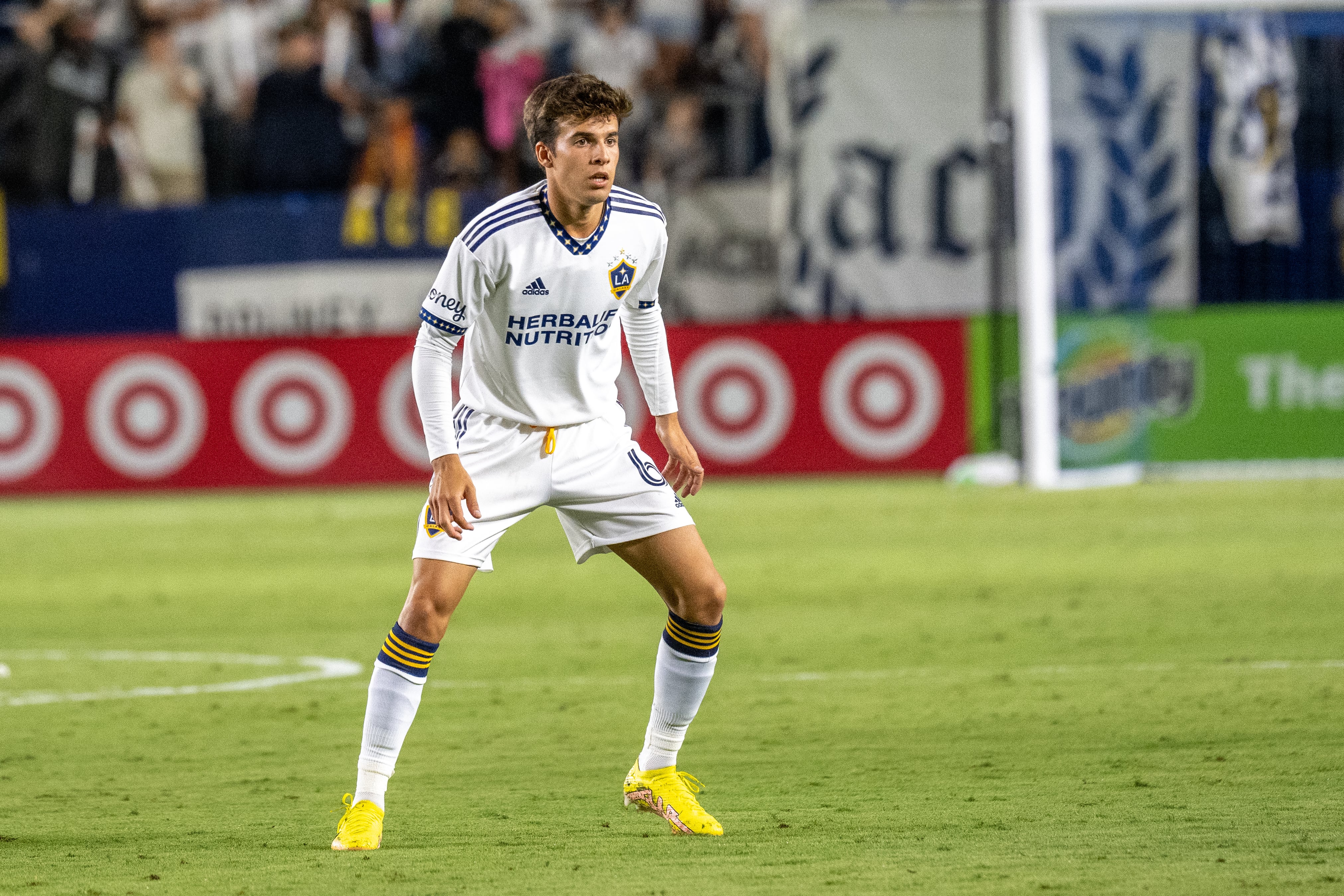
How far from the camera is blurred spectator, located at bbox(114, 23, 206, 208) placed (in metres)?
18.8

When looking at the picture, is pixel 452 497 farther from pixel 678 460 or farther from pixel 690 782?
pixel 690 782

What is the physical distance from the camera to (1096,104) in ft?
55.2

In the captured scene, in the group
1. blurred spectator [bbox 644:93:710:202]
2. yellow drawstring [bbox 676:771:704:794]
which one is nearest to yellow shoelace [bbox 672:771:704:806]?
yellow drawstring [bbox 676:771:704:794]

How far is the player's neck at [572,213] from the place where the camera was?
17.5ft

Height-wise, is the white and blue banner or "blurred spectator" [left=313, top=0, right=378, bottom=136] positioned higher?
"blurred spectator" [left=313, top=0, right=378, bottom=136]

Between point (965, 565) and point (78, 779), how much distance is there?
261 inches

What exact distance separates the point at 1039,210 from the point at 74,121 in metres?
8.94

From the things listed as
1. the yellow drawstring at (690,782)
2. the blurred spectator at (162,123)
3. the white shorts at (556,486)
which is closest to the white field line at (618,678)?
the yellow drawstring at (690,782)

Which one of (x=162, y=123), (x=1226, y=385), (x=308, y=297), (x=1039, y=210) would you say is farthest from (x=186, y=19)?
(x=1226, y=385)

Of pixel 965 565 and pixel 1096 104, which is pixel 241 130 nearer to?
pixel 1096 104

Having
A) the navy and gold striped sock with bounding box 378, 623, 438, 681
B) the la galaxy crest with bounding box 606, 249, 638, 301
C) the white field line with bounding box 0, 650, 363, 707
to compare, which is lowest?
the white field line with bounding box 0, 650, 363, 707

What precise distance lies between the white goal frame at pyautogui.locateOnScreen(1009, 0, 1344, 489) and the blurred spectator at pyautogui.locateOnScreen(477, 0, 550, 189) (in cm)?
471

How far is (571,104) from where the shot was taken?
520cm

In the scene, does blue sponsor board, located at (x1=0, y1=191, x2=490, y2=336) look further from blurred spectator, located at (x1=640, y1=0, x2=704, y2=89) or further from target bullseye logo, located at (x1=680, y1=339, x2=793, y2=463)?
target bullseye logo, located at (x1=680, y1=339, x2=793, y2=463)
